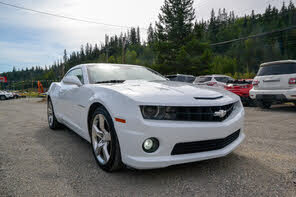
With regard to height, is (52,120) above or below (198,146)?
below

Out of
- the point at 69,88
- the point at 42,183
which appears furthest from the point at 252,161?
the point at 69,88

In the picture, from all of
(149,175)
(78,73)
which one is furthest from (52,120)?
(149,175)

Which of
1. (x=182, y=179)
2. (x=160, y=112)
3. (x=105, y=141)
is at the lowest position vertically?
(x=182, y=179)

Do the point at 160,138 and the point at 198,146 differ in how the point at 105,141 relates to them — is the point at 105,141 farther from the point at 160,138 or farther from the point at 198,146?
the point at 198,146

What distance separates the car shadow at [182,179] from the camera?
1822 millimetres

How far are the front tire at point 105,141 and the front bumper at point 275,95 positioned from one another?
578 centimetres

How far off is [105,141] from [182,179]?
2.99 feet

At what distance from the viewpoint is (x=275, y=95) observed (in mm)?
6160

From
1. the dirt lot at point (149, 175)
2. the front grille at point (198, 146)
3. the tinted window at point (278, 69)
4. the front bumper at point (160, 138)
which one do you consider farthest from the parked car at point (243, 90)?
the front bumper at point (160, 138)

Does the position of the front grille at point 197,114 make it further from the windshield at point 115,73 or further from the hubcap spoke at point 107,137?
the windshield at point 115,73

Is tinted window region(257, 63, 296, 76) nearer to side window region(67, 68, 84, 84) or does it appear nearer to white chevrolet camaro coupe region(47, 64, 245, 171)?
white chevrolet camaro coupe region(47, 64, 245, 171)

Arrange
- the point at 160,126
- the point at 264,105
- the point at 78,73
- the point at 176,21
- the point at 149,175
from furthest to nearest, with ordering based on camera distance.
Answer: the point at 176,21, the point at 264,105, the point at 78,73, the point at 149,175, the point at 160,126

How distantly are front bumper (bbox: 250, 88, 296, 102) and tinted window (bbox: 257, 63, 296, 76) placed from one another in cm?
56

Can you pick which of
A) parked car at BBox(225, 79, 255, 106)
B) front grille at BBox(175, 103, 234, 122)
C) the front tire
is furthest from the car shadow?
parked car at BBox(225, 79, 255, 106)
